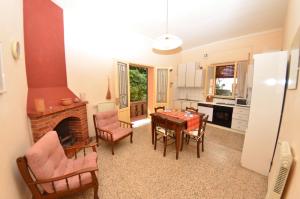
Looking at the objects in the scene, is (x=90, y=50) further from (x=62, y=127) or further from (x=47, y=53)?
(x=62, y=127)

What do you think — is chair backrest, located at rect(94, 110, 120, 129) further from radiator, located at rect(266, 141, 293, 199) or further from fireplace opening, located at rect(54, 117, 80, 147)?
radiator, located at rect(266, 141, 293, 199)

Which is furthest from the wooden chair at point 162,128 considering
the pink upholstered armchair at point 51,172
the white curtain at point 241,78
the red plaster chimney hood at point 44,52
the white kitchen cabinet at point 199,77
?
the white curtain at point 241,78

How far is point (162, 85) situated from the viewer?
16.7 ft

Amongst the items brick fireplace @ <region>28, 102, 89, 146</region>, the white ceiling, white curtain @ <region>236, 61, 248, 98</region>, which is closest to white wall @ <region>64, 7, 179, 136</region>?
the white ceiling

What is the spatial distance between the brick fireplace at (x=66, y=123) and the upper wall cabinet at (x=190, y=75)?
155 inches

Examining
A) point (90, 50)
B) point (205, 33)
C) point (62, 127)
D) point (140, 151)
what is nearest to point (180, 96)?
point (205, 33)

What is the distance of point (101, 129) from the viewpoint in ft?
9.37

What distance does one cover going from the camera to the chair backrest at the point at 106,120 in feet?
9.66

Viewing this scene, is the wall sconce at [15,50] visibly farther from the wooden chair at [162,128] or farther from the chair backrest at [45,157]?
the wooden chair at [162,128]

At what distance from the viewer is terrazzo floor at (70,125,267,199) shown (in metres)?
1.79

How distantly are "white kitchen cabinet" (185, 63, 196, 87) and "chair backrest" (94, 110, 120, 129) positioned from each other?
330 centimetres

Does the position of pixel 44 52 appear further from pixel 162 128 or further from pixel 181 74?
pixel 181 74

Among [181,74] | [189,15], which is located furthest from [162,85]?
[189,15]

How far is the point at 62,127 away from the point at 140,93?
3.85 m
